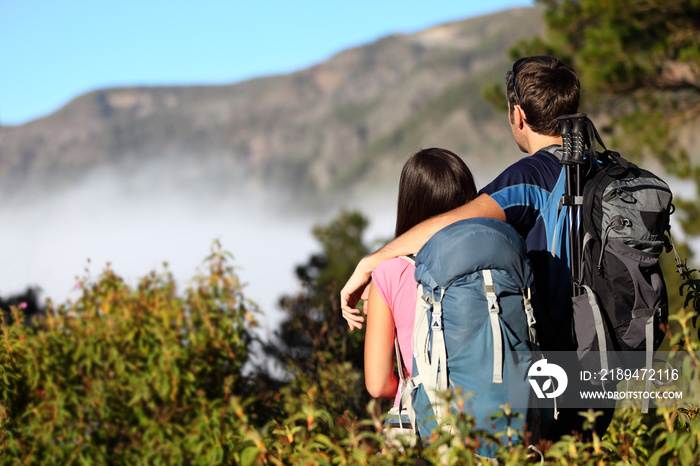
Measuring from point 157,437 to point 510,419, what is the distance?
242cm

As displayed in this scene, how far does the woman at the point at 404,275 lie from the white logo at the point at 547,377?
Answer: 0.41 metres

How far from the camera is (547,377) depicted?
1.95 metres

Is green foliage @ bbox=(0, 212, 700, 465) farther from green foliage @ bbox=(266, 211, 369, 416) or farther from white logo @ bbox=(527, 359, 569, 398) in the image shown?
white logo @ bbox=(527, 359, 569, 398)

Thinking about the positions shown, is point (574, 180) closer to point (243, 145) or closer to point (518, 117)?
point (518, 117)

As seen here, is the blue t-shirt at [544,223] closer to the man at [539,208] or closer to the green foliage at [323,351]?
the man at [539,208]

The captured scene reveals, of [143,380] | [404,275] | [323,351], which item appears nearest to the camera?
[404,275]

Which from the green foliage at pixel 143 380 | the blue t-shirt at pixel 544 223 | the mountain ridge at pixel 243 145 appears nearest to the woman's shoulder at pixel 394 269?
the blue t-shirt at pixel 544 223

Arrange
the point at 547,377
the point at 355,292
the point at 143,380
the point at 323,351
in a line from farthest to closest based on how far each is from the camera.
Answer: the point at 323,351
the point at 143,380
the point at 355,292
the point at 547,377

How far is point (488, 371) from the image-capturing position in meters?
1.81

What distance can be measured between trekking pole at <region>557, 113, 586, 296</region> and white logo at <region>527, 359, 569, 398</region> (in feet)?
0.85

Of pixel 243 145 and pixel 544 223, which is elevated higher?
pixel 243 145

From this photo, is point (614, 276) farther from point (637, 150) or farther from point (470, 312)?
point (637, 150)

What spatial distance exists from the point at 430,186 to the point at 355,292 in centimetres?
45

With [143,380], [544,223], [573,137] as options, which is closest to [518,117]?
[573,137]
